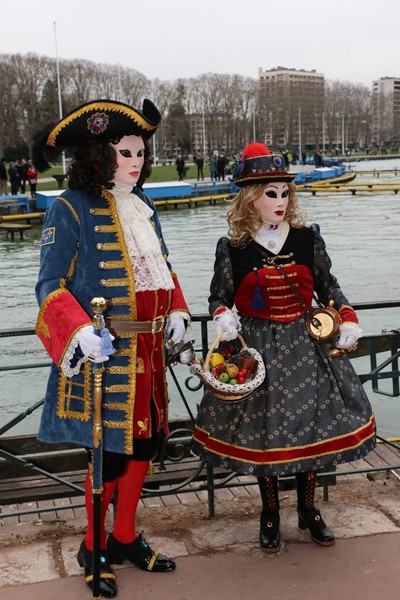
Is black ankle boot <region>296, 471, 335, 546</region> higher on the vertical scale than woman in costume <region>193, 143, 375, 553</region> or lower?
lower

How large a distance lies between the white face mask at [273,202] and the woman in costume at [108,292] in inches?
19.1

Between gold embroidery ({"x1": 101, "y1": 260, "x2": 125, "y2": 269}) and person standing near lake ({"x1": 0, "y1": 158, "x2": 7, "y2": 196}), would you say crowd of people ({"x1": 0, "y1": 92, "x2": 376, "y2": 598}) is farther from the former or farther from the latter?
person standing near lake ({"x1": 0, "y1": 158, "x2": 7, "y2": 196})

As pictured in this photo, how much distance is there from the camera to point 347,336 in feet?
9.75

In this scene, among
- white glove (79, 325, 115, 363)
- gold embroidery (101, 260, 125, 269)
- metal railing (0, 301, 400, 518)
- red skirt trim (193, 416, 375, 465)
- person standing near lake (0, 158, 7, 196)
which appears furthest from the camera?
person standing near lake (0, 158, 7, 196)

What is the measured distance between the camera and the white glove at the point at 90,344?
2.48 metres

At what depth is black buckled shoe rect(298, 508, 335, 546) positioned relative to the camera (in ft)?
9.95

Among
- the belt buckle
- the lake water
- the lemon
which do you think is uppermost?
the belt buckle

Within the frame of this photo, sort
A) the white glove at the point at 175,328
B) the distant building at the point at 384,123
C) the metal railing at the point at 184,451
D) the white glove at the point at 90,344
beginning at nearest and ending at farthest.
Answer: the white glove at the point at 90,344, the white glove at the point at 175,328, the metal railing at the point at 184,451, the distant building at the point at 384,123

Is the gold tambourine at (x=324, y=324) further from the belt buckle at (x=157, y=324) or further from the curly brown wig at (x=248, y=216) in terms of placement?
the belt buckle at (x=157, y=324)

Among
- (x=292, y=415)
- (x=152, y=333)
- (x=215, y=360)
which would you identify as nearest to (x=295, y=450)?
(x=292, y=415)

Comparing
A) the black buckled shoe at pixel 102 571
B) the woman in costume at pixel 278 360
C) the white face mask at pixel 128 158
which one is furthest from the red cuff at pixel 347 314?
the black buckled shoe at pixel 102 571

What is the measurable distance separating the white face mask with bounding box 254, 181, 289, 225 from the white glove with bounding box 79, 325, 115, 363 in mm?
961

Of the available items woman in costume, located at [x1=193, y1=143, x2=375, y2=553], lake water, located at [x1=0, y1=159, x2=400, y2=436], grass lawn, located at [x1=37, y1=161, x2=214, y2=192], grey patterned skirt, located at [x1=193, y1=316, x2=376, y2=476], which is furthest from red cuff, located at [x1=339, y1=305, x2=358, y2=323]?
grass lawn, located at [x1=37, y1=161, x2=214, y2=192]

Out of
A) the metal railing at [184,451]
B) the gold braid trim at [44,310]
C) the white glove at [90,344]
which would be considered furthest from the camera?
the metal railing at [184,451]
